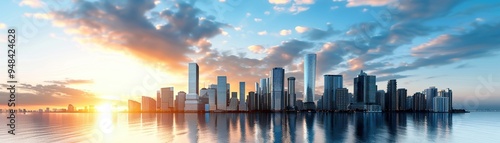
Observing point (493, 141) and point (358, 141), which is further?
point (493, 141)

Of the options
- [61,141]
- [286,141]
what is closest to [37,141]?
[61,141]

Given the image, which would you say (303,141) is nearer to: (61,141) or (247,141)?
(247,141)

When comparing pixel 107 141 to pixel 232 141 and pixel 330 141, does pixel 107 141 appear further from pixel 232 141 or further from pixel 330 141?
pixel 330 141

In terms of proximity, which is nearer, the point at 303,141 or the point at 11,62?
the point at 11,62

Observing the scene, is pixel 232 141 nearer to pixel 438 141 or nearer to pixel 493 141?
pixel 438 141

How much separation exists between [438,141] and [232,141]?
54807 millimetres

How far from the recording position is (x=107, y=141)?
91.4m

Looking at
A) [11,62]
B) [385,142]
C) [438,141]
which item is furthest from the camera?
[438,141]

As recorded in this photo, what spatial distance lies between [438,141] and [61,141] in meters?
97.8

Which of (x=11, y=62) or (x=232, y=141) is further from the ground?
(x=11, y=62)

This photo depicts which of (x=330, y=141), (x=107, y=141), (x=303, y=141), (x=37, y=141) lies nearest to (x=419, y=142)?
(x=330, y=141)

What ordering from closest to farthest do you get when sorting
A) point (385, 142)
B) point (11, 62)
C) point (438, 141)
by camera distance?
1. point (11, 62)
2. point (385, 142)
3. point (438, 141)

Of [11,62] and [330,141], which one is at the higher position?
[11,62]

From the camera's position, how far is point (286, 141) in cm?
8481
